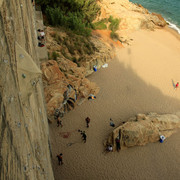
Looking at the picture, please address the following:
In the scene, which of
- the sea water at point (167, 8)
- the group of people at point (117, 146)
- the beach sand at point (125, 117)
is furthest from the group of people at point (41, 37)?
the sea water at point (167, 8)

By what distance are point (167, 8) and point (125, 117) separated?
107 ft

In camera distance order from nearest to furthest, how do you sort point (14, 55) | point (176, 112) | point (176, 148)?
point (14, 55), point (176, 148), point (176, 112)

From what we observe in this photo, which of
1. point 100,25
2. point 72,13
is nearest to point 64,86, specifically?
point 72,13

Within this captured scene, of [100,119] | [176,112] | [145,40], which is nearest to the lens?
[100,119]

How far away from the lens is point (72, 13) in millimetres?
19391

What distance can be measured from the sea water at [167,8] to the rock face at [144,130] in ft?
76.8

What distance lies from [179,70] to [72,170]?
14.2m

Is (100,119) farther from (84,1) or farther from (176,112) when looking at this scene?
(84,1)

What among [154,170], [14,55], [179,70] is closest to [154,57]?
[179,70]

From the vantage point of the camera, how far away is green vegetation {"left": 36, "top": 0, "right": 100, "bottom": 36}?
17.9 m

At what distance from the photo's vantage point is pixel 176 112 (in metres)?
13.2

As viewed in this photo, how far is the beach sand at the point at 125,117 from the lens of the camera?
9602 millimetres

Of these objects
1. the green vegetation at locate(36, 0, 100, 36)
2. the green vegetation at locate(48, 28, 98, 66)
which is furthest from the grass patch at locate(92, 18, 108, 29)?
the green vegetation at locate(48, 28, 98, 66)

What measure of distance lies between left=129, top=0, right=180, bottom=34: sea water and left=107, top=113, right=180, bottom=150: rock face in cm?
2341
